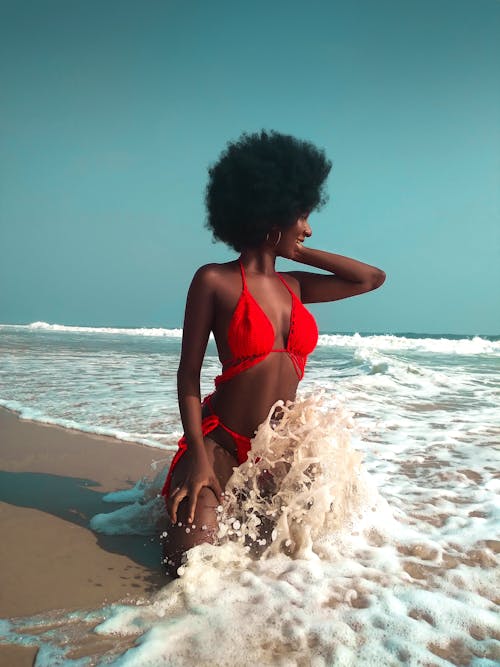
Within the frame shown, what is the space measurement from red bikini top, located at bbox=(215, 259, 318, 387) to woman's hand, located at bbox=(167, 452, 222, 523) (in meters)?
0.45

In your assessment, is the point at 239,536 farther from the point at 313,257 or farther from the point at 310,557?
the point at 313,257

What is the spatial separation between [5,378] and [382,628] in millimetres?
8213

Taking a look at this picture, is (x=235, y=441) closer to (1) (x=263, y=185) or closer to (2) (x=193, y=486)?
(2) (x=193, y=486)

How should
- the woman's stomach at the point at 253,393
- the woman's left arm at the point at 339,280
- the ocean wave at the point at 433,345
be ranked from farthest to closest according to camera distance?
the ocean wave at the point at 433,345
the woman's left arm at the point at 339,280
the woman's stomach at the point at 253,393

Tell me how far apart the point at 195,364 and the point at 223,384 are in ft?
0.68

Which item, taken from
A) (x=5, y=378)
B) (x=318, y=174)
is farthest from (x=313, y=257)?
(x=5, y=378)

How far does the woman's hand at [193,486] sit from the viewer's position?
101 inches

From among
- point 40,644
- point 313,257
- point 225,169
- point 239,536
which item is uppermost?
point 225,169

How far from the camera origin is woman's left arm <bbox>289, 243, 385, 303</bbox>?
3.15 meters

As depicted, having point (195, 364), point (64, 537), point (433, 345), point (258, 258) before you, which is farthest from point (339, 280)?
point (433, 345)

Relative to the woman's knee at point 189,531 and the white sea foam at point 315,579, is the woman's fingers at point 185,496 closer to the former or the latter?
the woman's knee at point 189,531

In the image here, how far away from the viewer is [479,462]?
459cm

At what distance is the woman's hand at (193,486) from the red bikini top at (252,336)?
448mm

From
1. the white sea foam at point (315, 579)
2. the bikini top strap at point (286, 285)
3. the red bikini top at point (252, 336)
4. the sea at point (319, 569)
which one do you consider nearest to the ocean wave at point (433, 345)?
the sea at point (319, 569)
